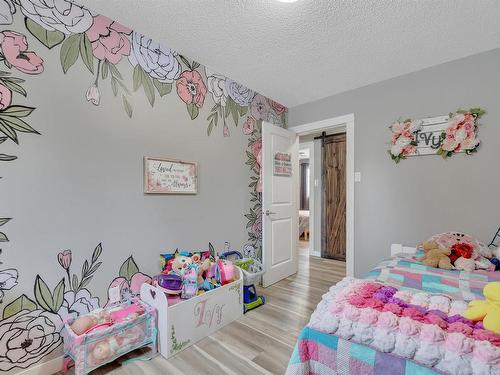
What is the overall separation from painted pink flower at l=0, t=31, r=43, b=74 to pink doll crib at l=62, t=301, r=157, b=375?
1582mm

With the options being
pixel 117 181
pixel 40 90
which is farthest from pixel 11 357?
pixel 40 90

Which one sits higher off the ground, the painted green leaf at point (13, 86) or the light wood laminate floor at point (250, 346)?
the painted green leaf at point (13, 86)

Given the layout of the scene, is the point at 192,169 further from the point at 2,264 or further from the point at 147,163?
the point at 2,264

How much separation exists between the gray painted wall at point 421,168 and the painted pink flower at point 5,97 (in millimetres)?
2937

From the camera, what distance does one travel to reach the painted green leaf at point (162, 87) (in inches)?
80.2

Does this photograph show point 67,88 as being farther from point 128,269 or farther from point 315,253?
point 315,253

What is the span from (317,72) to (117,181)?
213 centimetres

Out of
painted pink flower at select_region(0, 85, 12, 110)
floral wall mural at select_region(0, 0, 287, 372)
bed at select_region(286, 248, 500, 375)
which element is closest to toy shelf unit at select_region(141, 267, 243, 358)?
floral wall mural at select_region(0, 0, 287, 372)

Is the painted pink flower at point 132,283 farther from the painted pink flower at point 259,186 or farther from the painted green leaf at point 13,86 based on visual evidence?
the painted pink flower at point 259,186

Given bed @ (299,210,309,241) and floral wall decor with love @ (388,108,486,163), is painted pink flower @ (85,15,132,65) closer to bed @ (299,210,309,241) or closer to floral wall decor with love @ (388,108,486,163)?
floral wall decor with love @ (388,108,486,163)

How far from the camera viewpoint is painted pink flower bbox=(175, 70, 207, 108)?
2215mm

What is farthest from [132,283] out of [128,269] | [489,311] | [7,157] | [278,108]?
[278,108]

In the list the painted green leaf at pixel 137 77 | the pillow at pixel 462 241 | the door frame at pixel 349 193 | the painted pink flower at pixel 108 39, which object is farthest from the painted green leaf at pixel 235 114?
the pillow at pixel 462 241

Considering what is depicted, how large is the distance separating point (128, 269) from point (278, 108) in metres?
2.66
